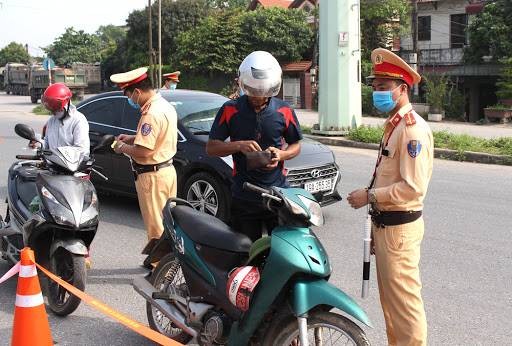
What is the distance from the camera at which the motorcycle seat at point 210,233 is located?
3.55 m

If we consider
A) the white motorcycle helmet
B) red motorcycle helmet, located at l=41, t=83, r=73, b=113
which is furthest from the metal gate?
the white motorcycle helmet

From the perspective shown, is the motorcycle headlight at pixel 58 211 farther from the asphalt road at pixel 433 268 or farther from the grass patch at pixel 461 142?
the grass patch at pixel 461 142

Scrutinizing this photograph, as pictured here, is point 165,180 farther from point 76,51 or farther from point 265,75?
point 76,51

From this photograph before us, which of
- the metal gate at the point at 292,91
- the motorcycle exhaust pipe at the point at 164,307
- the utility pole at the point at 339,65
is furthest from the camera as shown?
the metal gate at the point at 292,91

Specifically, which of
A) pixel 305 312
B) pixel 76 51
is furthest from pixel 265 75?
pixel 76 51

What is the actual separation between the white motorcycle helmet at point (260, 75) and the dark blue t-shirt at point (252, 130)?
24cm

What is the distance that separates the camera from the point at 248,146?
12.4 feet

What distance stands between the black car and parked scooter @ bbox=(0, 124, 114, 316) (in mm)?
2125

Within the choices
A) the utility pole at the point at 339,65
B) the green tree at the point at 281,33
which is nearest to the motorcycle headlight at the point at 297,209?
the utility pole at the point at 339,65

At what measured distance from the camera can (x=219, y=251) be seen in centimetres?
358

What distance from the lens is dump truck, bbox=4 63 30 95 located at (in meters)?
→ 52.8

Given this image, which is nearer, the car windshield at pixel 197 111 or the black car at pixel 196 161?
the black car at pixel 196 161

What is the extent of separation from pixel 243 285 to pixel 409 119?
48.9 inches

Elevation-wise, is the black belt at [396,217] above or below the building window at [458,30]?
below
